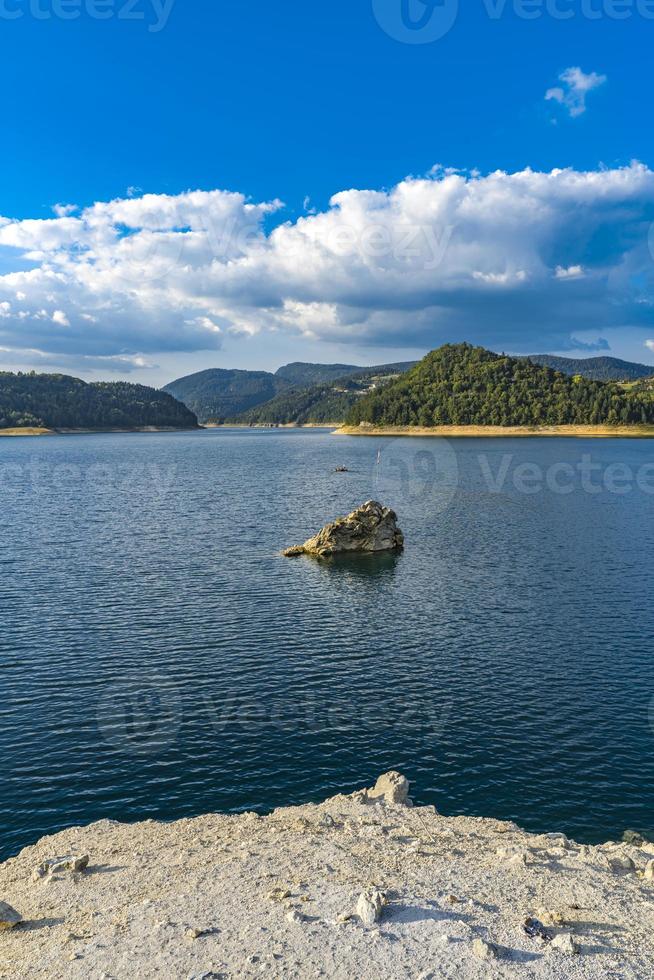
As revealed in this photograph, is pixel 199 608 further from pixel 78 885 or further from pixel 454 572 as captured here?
pixel 78 885

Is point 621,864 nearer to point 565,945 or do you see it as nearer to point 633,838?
point 633,838

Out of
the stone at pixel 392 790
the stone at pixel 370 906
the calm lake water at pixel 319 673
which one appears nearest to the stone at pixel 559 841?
the calm lake water at pixel 319 673

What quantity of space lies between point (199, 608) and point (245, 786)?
25527 mm

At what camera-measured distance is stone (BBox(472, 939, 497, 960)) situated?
1712 centimetres

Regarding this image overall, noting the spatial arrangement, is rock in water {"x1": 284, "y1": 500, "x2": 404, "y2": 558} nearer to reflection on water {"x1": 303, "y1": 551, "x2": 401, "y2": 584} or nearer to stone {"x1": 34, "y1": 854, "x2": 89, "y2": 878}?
reflection on water {"x1": 303, "y1": 551, "x2": 401, "y2": 584}

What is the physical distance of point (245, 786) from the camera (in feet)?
92.3

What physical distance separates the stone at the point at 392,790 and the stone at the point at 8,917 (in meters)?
13.1

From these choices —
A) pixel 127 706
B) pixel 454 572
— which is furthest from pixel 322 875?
pixel 454 572

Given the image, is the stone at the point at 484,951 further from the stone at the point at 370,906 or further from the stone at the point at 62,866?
the stone at the point at 62,866

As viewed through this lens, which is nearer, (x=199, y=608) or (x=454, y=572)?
(x=199, y=608)

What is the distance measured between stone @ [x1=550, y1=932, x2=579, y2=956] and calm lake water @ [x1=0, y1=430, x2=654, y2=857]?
8129 millimetres

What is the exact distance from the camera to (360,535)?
7700cm

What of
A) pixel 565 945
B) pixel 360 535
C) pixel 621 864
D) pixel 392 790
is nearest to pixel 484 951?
pixel 565 945

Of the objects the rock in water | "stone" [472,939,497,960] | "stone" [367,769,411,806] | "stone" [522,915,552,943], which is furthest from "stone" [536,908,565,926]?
the rock in water
